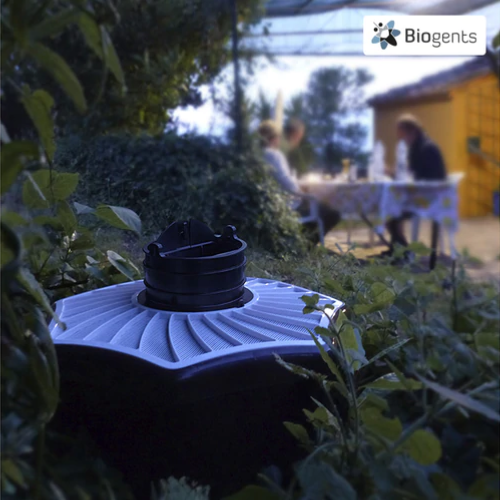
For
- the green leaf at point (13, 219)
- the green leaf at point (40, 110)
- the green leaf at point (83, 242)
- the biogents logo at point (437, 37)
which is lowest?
the green leaf at point (83, 242)

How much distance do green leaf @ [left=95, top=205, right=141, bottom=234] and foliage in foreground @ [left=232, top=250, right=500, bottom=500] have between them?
1.15ft

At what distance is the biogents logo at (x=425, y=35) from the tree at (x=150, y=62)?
44 cm

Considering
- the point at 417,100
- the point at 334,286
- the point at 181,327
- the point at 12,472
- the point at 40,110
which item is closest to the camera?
the point at 12,472

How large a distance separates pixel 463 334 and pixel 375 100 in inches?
62.1

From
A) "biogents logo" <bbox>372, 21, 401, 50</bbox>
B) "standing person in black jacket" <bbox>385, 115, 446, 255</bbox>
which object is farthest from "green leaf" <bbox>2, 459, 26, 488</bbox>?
"standing person in black jacket" <bbox>385, 115, 446, 255</bbox>

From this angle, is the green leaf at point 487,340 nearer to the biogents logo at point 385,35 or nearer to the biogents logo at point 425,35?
the biogents logo at point 425,35

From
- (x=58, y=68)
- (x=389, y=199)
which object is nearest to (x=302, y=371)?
(x=58, y=68)

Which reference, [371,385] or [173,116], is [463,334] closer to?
[371,385]

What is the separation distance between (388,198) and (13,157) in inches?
73.0

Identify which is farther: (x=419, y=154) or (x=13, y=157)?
(x=419, y=154)

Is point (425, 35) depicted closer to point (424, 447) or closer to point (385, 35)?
point (385, 35)

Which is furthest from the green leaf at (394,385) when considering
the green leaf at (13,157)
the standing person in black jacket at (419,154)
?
the standing person in black jacket at (419,154)

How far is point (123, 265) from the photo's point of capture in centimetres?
105

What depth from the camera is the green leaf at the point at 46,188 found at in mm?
663
